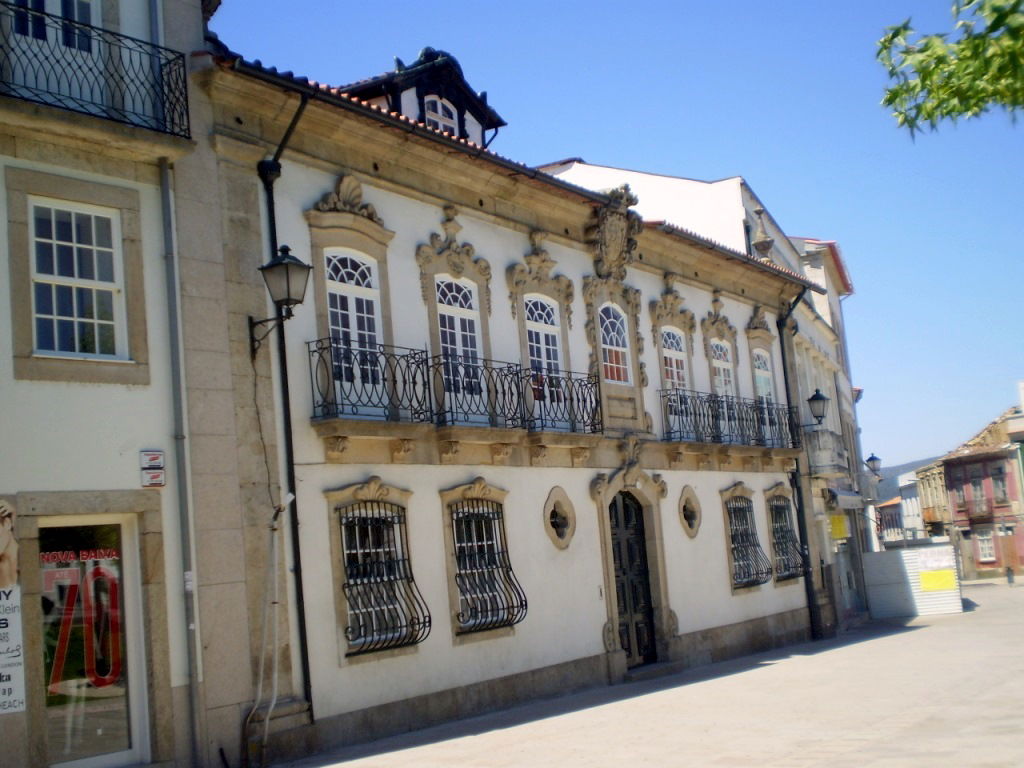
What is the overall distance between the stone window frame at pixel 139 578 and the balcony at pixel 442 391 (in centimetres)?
251

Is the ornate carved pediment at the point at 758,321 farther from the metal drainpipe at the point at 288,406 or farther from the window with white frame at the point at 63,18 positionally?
the window with white frame at the point at 63,18

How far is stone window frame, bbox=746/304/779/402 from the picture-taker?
2381 centimetres

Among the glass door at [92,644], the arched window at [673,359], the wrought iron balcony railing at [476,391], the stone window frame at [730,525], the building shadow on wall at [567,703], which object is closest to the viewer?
the glass door at [92,644]

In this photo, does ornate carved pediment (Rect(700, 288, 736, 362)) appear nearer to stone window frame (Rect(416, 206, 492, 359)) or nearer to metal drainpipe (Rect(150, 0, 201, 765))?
stone window frame (Rect(416, 206, 492, 359))

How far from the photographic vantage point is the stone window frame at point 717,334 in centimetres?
2194

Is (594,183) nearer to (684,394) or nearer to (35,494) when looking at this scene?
(684,394)

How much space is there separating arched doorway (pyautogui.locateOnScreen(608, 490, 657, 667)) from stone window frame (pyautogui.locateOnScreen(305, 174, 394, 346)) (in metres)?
5.83

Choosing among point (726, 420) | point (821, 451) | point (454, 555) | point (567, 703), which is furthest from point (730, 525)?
point (454, 555)

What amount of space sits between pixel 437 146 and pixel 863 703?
8033mm

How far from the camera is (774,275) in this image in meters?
24.6

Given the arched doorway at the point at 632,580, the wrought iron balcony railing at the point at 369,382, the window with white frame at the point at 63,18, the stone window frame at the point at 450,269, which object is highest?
the window with white frame at the point at 63,18

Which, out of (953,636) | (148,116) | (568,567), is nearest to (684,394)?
(568,567)

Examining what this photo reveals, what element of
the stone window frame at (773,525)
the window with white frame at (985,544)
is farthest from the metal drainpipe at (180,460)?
the window with white frame at (985,544)

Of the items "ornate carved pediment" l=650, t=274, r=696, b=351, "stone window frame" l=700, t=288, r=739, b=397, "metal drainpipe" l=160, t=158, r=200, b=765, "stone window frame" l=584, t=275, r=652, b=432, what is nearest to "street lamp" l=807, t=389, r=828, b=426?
"stone window frame" l=700, t=288, r=739, b=397
